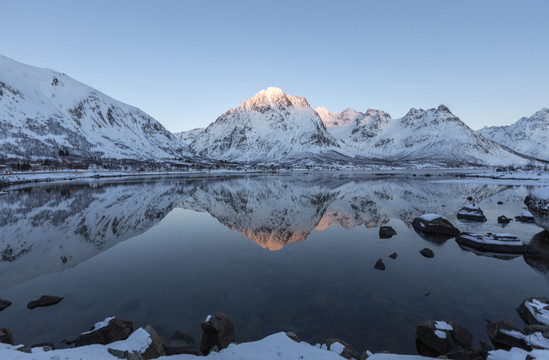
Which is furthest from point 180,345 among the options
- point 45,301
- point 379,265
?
point 379,265

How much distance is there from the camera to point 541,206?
2330 centimetres

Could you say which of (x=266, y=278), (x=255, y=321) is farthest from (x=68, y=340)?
(x=266, y=278)

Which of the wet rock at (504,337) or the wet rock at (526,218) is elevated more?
the wet rock at (526,218)

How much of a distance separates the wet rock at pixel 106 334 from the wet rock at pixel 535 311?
16009 mm

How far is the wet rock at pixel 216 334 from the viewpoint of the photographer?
33.2 ft

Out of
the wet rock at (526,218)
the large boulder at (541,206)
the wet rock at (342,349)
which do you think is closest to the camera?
the wet rock at (342,349)

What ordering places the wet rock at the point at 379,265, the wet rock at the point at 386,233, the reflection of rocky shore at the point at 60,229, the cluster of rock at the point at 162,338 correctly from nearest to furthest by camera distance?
the cluster of rock at the point at 162,338 < the wet rock at the point at 379,265 < the reflection of rocky shore at the point at 60,229 < the wet rock at the point at 386,233

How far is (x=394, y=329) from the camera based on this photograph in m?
11.6

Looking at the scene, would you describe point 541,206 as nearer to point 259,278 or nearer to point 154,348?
point 259,278

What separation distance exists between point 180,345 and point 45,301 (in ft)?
27.4

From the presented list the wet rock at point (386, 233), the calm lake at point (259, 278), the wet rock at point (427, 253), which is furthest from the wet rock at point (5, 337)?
the wet rock at point (386, 233)

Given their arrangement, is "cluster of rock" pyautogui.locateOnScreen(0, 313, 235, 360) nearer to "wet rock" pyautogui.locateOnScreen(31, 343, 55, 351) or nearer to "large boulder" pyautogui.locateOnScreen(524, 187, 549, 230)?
"wet rock" pyautogui.locateOnScreen(31, 343, 55, 351)

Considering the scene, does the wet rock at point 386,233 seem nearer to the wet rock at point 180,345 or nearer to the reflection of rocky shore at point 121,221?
the reflection of rocky shore at point 121,221

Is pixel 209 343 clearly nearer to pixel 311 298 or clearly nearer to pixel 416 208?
pixel 311 298
